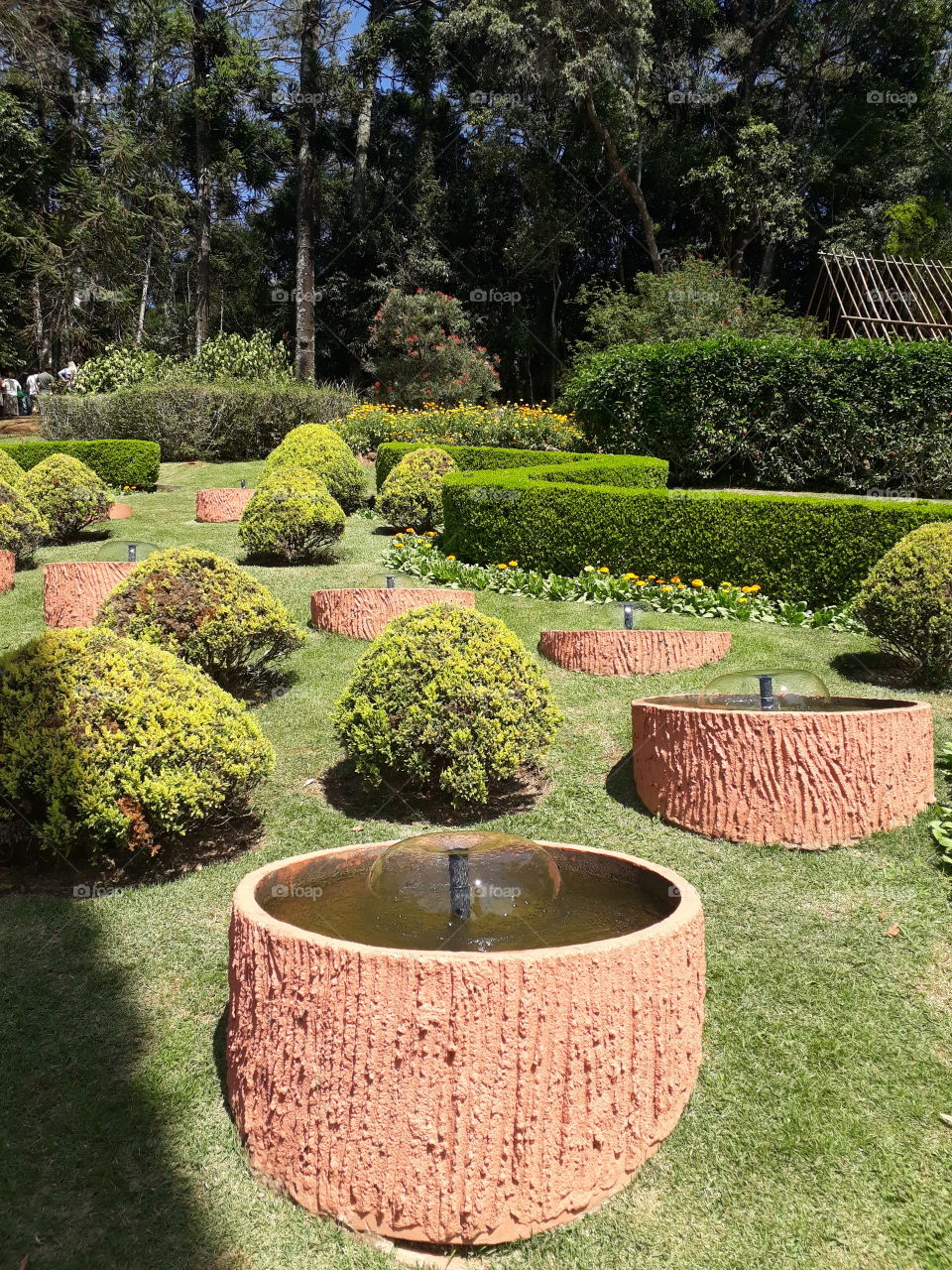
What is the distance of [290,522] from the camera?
33.2ft

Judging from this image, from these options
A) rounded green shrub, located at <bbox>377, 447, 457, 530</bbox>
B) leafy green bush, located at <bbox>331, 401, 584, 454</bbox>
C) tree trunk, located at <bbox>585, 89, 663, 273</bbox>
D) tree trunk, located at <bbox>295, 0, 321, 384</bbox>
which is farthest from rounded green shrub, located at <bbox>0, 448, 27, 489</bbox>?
tree trunk, located at <bbox>585, 89, 663, 273</bbox>

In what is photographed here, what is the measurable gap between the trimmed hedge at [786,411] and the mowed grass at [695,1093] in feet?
38.6

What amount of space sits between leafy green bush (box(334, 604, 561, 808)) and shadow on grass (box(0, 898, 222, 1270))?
1670 millimetres

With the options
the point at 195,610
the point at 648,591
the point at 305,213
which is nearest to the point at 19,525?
the point at 195,610

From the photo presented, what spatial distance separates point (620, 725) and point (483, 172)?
88.4ft

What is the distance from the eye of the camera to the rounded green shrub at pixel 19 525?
35.0ft

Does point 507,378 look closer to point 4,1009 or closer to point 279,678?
point 279,678

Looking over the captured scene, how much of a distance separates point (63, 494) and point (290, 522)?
3.56m

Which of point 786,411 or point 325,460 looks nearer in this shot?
point 325,460

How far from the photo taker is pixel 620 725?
20.1ft

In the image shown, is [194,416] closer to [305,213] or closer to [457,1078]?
[305,213]

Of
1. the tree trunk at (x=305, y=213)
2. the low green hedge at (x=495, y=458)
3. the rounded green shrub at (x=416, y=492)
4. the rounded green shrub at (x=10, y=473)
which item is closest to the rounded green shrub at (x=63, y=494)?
the rounded green shrub at (x=10, y=473)

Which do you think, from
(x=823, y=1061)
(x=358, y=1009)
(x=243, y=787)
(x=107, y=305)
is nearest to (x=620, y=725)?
(x=243, y=787)

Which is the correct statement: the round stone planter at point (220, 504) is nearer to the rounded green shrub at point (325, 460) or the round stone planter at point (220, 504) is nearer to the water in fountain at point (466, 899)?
the rounded green shrub at point (325, 460)
